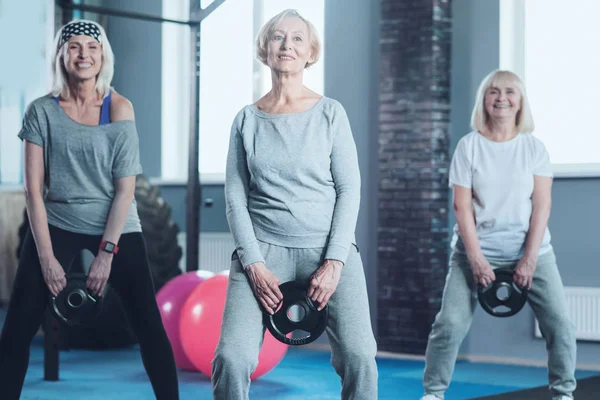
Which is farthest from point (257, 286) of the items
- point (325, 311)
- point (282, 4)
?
point (282, 4)

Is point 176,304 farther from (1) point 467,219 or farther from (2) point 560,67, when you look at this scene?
(2) point 560,67

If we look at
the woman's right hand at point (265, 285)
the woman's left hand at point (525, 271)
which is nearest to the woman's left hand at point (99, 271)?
the woman's right hand at point (265, 285)

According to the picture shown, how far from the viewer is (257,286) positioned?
2.52m

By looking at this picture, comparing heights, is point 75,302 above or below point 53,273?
below

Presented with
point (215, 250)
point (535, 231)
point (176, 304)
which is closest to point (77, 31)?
point (535, 231)

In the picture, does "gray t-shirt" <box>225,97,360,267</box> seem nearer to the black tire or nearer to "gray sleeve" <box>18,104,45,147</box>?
"gray sleeve" <box>18,104,45,147</box>

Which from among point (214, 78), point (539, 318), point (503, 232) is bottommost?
point (539, 318)

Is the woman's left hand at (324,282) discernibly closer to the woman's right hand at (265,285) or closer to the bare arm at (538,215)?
the woman's right hand at (265,285)

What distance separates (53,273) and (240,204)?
818 mm

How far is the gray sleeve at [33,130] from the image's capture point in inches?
124

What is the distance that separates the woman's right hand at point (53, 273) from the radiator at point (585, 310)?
3474 mm

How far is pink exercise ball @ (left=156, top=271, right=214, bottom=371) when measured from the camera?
17.3 ft

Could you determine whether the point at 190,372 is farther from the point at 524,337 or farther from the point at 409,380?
the point at 524,337

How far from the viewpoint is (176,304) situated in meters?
5.34
